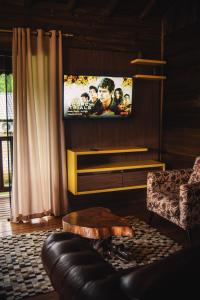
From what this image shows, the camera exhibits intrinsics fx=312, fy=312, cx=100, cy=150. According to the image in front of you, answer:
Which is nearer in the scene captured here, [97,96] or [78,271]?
[78,271]

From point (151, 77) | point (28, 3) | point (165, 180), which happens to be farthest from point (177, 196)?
point (28, 3)

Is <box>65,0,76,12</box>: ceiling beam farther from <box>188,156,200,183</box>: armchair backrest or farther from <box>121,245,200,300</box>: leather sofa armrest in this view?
<box>121,245,200,300</box>: leather sofa armrest

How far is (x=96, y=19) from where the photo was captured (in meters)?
4.42

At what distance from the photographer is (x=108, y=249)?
298 centimetres

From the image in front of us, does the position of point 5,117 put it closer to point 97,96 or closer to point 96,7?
point 97,96

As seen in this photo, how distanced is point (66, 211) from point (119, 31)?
107 inches

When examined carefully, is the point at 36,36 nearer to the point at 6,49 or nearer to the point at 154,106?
the point at 6,49

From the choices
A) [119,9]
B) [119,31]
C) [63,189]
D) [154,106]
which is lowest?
[63,189]

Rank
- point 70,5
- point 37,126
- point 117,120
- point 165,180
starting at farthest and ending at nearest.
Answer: point 117,120 → point 70,5 → point 37,126 → point 165,180

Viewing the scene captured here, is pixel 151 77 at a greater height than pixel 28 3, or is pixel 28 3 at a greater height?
pixel 28 3

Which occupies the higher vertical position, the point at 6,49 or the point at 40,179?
the point at 6,49

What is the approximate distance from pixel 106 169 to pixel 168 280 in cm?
327

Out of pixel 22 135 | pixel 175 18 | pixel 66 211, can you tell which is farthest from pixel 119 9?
pixel 66 211

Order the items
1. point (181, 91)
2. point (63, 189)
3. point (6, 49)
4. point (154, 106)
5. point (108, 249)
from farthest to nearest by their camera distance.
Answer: point (154, 106) → point (181, 91) → point (63, 189) → point (6, 49) → point (108, 249)
